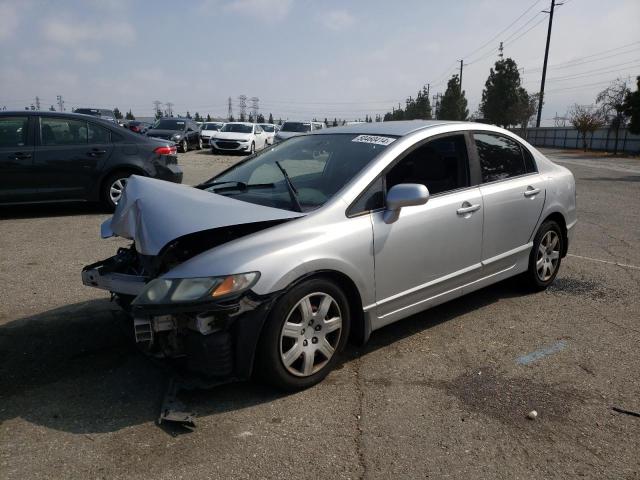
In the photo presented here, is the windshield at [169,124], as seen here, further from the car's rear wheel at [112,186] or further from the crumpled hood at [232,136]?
the car's rear wheel at [112,186]

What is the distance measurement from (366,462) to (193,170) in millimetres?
15899

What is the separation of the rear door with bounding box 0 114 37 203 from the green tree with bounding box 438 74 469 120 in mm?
57705

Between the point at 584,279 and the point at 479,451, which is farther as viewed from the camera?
the point at 584,279

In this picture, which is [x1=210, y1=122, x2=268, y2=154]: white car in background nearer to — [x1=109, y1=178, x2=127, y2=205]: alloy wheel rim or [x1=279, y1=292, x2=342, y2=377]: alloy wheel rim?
[x1=109, y1=178, x2=127, y2=205]: alloy wheel rim

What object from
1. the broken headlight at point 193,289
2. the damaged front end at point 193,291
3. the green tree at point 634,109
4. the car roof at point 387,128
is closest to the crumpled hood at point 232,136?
the car roof at point 387,128

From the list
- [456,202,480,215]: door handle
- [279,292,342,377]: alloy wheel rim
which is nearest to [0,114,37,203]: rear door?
[279,292,342,377]: alloy wheel rim

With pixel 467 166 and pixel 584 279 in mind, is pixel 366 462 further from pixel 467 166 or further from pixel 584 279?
pixel 584 279

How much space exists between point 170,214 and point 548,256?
3618mm

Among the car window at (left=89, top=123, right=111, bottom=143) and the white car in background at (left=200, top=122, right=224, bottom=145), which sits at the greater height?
the car window at (left=89, top=123, right=111, bottom=143)

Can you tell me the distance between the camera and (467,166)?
4340 millimetres

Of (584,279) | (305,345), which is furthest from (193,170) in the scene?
(305,345)

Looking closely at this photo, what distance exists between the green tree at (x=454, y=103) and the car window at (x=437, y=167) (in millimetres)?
59880

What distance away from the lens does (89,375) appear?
136 inches

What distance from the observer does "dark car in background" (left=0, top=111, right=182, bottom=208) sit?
8.10 metres
